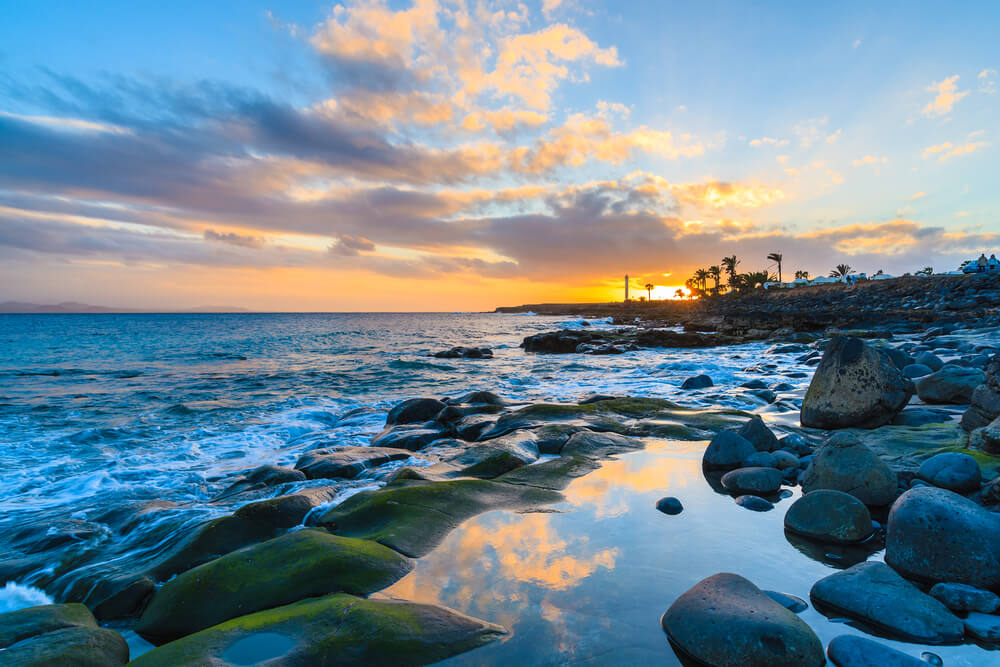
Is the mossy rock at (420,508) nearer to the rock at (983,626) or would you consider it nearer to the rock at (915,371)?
the rock at (983,626)

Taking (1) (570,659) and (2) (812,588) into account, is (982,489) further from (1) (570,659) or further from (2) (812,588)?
(1) (570,659)

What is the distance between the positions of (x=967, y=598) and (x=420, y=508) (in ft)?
13.9

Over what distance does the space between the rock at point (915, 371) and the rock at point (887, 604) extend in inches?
382

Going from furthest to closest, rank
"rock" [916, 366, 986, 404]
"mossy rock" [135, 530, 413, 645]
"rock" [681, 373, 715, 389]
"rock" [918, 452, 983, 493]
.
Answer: "rock" [681, 373, 715, 389] → "rock" [916, 366, 986, 404] → "rock" [918, 452, 983, 493] → "mossy rock" [135, 530, 413, 645]

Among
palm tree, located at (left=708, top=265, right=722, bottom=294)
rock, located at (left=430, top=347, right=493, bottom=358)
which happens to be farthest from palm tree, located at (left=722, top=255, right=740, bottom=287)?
rock, located at (left=430, top=347, right=493, bottom=358)

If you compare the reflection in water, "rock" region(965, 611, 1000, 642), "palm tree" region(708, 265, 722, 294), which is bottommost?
the reflection in water

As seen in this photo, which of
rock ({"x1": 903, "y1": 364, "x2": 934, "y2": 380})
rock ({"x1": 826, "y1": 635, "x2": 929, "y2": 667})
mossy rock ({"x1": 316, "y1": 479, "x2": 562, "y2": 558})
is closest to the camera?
rock ({"x1": 826, "y1": 635, "x2": 929, "y2": 667})

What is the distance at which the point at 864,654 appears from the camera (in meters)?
2.47

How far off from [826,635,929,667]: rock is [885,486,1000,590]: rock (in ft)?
3.93

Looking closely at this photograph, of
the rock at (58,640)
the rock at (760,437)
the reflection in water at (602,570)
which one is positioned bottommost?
the rock at (58,640)

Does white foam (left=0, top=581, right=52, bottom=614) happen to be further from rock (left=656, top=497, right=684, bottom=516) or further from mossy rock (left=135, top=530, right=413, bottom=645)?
rock (left=656, top=497, right=684, bottom=516)

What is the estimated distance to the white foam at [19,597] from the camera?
405 cm

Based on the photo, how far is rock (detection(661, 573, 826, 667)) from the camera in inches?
99.0

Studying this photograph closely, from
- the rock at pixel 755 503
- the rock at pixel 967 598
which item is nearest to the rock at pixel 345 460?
the rock at pixel 755 503
